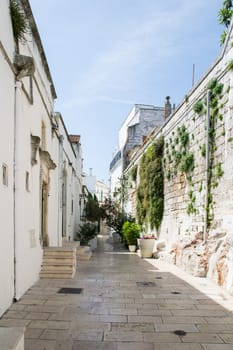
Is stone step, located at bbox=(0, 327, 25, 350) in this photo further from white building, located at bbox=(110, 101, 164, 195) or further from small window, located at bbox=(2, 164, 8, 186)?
white building, located at bbox=(110, 101, 164, 195)

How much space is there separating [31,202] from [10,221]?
1.47m

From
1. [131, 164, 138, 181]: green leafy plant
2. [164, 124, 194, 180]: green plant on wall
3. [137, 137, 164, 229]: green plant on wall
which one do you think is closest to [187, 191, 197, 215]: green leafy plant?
[164, 124, 194, 180]: green plant on wall

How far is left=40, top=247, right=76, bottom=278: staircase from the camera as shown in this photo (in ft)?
21.9

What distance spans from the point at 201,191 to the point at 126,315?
13.4ft

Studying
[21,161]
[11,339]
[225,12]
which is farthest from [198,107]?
[11,339]

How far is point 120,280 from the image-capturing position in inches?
258

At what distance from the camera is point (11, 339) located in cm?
222

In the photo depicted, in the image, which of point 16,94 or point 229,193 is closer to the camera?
point 16,94

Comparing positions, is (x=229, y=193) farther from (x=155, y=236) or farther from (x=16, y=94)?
(x=155, y=236)

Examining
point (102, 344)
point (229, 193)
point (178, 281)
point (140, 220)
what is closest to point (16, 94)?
point (102, 344)

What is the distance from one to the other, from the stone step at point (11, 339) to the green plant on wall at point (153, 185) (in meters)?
8.72

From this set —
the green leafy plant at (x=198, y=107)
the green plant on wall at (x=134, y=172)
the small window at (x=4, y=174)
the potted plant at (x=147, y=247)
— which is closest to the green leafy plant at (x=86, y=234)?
the green plant on wall at (x=134, y=172)

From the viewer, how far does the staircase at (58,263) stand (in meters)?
6.68

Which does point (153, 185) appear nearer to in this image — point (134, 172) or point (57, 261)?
point (134, 172)
